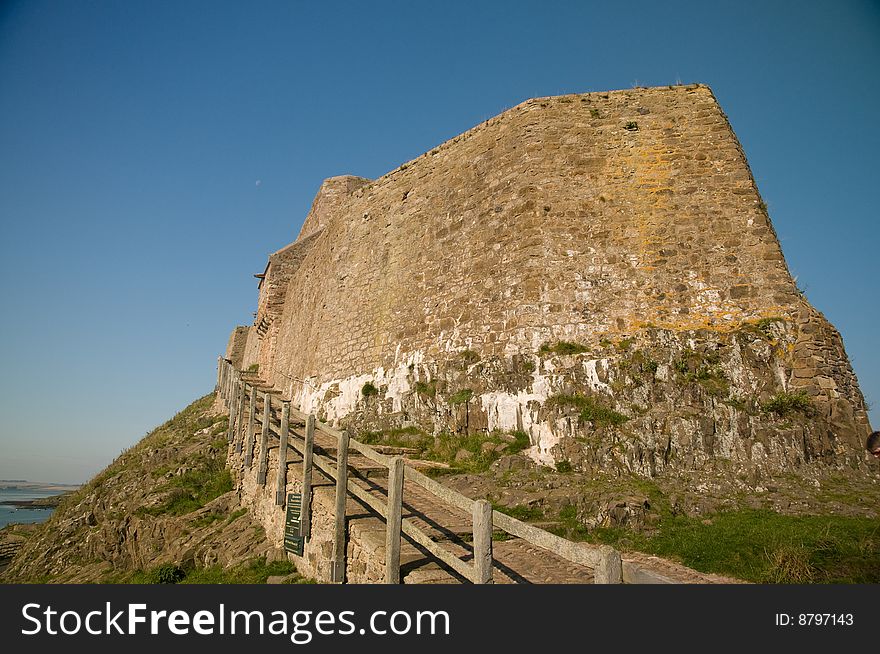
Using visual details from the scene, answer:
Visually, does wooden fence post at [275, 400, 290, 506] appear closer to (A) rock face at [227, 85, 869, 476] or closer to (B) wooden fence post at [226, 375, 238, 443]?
(A) rock face at [227, 85, 869, 476]

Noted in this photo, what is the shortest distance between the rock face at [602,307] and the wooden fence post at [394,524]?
Answer: 474 cm

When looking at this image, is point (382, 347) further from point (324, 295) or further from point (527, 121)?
point (527, 121)

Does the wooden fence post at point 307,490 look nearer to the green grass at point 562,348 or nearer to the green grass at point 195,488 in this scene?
the green grass at point 562,348

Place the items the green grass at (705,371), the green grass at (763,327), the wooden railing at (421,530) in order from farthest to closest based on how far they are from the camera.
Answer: the green grass at (763,327)
the green grass at (705,371)
the wooden railing at (421,530)

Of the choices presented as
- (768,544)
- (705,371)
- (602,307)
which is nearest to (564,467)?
(705,371)

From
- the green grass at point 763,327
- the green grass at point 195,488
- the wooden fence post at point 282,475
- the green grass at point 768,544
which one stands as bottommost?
the green grass at point 195,488

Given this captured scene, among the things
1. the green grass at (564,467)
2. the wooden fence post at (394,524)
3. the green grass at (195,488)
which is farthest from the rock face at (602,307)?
the wooden fence post at (394,524)

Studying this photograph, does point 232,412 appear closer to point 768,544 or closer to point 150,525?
point 150,525

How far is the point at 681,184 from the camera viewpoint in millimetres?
11211

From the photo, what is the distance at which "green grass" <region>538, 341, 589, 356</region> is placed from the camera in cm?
1042

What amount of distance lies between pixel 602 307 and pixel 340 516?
6.86m

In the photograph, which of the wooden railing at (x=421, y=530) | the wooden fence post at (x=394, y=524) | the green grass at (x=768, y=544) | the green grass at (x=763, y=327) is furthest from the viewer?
the green grass at (x=763, y=327)

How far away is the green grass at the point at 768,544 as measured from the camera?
5.54 metres

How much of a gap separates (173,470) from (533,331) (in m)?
11.9
